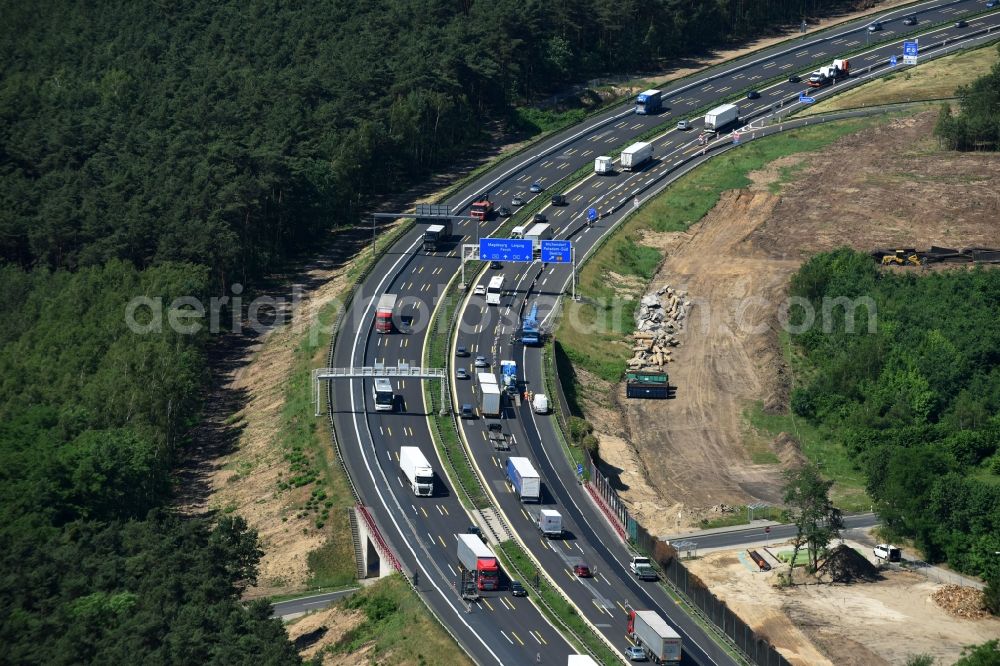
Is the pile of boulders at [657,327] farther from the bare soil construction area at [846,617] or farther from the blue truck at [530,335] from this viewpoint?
the bare soil construction area at [846,617]

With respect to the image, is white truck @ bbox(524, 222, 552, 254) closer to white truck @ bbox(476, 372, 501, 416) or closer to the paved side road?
white truck @ bbox(476, 372, 501, 416)

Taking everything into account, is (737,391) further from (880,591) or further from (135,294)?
(135,294)

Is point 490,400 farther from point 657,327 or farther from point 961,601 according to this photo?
point 961,601

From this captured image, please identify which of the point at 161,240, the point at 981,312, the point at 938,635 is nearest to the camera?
the point at 938,635

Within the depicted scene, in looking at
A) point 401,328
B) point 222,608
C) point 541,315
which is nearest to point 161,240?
point 401,328

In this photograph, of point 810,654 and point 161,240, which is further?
point 161,240

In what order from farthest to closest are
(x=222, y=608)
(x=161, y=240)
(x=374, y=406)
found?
(x=161, y=240)
(x=374, y=406)
(x=222, y=608)

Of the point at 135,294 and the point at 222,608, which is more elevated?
the point at 135,294
